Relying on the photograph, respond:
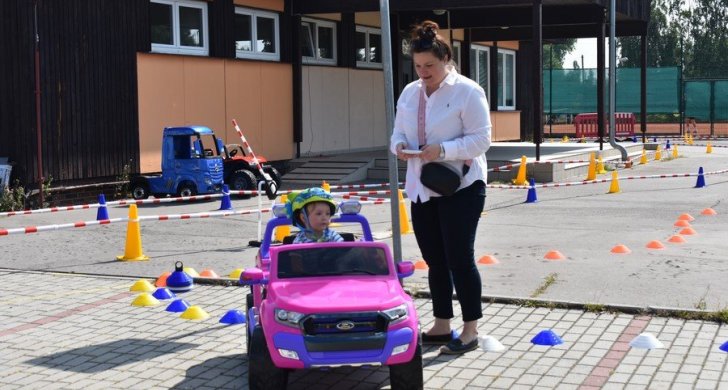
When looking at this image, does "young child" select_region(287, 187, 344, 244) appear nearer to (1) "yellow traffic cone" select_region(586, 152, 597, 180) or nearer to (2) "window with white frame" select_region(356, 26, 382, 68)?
(1) "yellow traffic cone" select_region(586, 152, 597, 180)

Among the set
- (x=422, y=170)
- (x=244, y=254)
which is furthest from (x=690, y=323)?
(x=244, y=254)

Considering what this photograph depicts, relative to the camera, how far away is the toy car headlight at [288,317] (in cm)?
535

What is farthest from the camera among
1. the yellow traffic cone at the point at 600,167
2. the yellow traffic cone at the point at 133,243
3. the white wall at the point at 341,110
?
the yellow traffic cone at the point at 600,167

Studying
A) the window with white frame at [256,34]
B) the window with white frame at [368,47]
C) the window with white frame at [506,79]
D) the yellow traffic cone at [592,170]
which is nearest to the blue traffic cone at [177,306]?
the window with white frame at [256,34]

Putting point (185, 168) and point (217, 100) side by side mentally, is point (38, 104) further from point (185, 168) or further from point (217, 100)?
point (217, 100)

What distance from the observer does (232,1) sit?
20844 mm

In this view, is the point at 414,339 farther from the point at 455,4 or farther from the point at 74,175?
the point at 455,4

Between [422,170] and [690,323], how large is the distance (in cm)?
242

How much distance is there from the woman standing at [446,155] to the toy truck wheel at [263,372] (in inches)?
58.0

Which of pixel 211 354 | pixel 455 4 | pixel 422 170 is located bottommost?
pixel 211 354

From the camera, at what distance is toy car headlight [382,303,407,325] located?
540 centimetres

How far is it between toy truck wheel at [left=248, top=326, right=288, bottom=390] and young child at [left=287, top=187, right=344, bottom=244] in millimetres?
1018

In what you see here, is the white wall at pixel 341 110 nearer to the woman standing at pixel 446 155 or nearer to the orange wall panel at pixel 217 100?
the orange wall panel at pixel 217 100

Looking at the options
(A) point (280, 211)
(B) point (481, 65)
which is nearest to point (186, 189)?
(A) point (280, 211)
